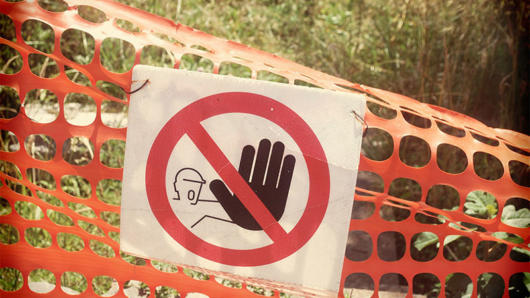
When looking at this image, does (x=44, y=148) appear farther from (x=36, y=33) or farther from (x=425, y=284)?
(x=425, y=284)

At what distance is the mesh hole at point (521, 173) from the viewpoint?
100 inches

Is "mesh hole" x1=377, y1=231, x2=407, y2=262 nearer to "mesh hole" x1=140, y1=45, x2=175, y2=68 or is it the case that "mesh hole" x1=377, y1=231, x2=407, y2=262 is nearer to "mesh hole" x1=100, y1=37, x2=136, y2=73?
"mesh hole" x1=140, y1=45, x2=175, y2=68

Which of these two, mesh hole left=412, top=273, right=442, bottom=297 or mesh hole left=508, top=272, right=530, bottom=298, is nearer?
mesh hole left=508, top=272, right=530, bottom=298

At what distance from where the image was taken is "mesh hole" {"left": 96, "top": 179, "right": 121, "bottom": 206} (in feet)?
9.84

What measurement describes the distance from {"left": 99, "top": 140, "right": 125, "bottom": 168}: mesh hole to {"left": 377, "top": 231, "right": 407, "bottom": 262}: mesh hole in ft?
5.25

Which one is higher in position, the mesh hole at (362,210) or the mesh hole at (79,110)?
the mesh hole at (79,110)

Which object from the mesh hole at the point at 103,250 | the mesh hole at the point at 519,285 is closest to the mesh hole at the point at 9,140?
the mesh hole at the point at 103,250

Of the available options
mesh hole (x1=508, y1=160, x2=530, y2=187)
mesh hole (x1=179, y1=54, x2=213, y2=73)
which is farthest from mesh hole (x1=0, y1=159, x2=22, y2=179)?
mesh hole (x1=508, y1=160, x2=530, y2=187)

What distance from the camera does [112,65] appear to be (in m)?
3.84

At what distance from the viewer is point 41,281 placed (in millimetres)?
2477

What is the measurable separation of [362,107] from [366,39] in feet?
8.57

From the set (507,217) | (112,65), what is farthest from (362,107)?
(112,65)

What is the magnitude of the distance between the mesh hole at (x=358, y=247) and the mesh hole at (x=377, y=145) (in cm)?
48

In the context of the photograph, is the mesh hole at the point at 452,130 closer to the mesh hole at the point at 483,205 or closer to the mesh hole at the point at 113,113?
the mesh hole at the point at 483,205
